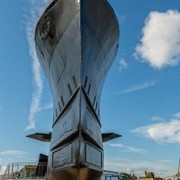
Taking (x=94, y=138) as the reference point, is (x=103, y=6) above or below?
above

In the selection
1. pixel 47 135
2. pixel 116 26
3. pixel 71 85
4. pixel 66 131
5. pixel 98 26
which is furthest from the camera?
pixel 47 135

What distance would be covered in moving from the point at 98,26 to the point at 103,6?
1.64ft

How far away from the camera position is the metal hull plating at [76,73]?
4.43 meters

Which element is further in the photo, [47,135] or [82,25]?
[47,135]

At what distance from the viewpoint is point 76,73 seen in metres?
5.12

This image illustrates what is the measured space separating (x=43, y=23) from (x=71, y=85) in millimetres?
1963

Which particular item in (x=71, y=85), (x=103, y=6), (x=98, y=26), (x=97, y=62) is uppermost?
(x=103, y=6)

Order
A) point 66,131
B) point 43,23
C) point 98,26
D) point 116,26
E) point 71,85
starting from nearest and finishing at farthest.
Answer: point 66,131, point 71,85, point 98,26, point 43,23, point 116,26

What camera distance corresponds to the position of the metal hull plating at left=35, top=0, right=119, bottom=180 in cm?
443

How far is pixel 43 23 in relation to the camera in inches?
251

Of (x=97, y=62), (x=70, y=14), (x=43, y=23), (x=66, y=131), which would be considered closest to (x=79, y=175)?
(x=66, y=131)

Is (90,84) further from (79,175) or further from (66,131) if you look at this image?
(79,175)

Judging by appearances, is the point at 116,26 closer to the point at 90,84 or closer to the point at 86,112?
the point at 90,84

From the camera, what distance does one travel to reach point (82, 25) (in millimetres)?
5281
